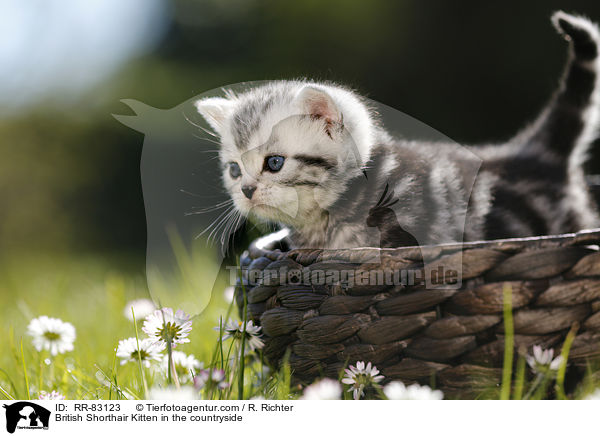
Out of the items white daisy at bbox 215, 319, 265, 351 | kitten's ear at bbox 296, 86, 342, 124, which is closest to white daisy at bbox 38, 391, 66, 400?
white daisy at bbox 215, 319, 265, 351

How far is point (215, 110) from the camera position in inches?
44.9

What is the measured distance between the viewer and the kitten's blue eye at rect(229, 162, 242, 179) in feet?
3.56

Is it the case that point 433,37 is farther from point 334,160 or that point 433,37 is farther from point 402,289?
point 402,289

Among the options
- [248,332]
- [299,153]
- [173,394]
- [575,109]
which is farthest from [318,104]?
[575,109]

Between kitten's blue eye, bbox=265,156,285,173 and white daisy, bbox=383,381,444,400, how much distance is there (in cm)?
42

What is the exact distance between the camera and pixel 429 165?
43.6 inches

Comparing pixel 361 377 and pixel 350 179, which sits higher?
pixel 350 179

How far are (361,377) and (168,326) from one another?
0.29 meters

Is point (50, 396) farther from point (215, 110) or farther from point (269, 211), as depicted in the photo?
point (215, 110)

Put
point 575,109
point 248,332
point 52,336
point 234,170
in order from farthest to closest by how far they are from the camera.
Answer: point 575,109 → point 234,170 → point 52,336 → point 248,332

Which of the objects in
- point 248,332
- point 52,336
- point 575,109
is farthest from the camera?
point 575,109

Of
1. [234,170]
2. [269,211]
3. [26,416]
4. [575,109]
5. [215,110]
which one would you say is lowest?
[26,416]

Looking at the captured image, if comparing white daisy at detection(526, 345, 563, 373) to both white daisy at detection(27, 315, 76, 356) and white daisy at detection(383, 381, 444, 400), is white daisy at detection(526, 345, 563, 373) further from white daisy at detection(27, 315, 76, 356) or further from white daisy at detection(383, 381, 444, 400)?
white daisy at detection(27, 315, 76, 356)

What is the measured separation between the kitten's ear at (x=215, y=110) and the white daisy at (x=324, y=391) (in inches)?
22.5
